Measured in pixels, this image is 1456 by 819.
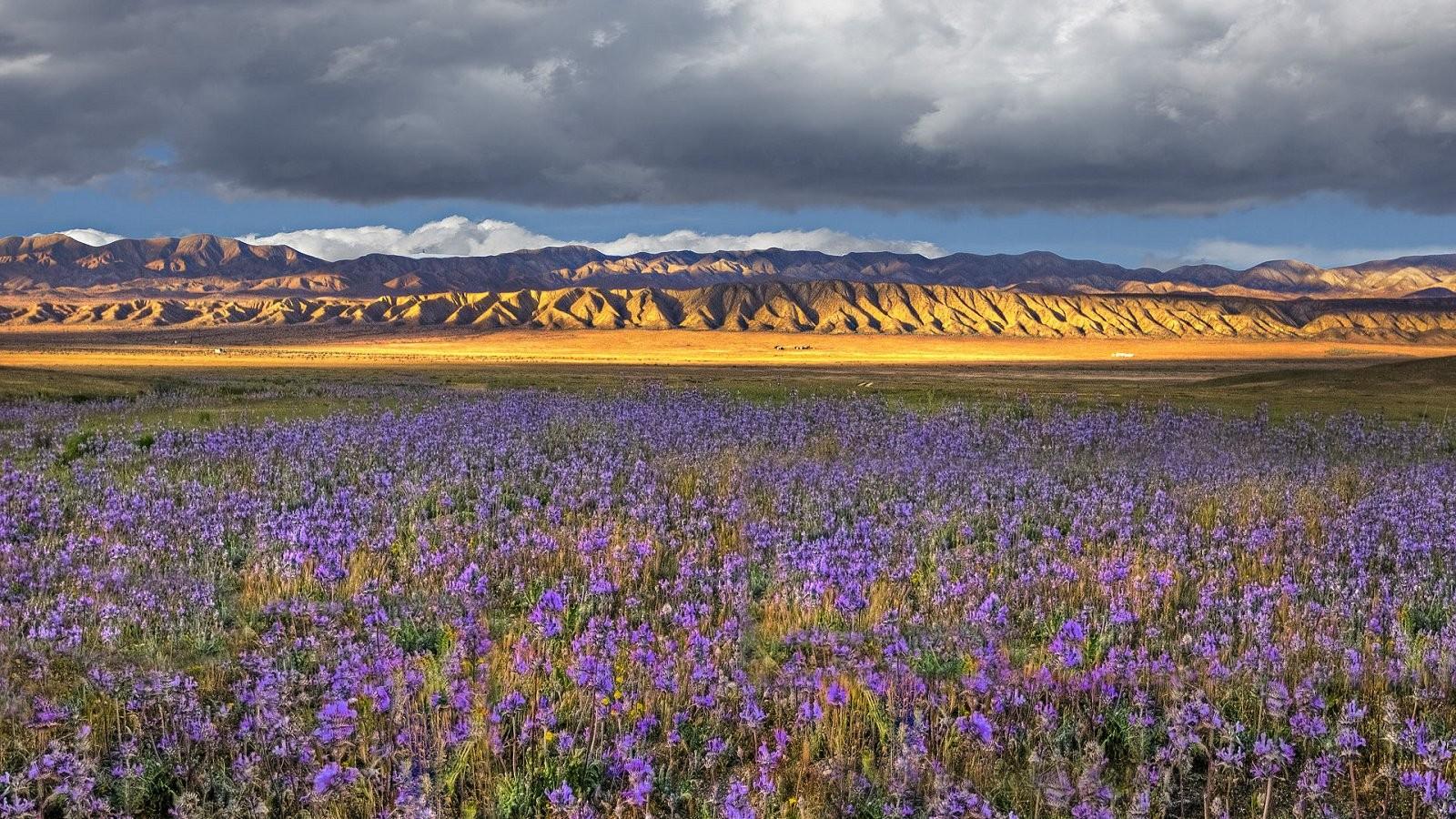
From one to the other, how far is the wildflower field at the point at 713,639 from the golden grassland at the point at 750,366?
1922cm

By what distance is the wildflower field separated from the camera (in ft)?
16.4

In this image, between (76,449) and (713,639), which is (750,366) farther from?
(713,639)

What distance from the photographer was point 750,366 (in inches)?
3563

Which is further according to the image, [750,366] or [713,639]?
[750,366]

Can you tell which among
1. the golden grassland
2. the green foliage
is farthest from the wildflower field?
the golden grassland

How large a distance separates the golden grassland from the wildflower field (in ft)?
63.1

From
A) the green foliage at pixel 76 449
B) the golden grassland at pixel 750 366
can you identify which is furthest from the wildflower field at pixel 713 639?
the golden grassland at pixel 750 366

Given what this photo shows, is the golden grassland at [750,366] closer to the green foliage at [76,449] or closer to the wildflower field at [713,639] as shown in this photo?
the green foliage at [76,449]

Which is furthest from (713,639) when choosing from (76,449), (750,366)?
(750,366)

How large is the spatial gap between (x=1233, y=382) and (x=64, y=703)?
54.4 metres

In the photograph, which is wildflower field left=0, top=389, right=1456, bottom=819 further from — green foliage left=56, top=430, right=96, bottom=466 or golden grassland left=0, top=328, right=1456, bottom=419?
golden grassland left=0, top=328, right=1456, bottom=419

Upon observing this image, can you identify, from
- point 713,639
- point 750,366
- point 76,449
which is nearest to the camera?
point 713,639

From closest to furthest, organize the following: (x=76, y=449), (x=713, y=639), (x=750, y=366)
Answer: (x=713, y=639) → (x=76, y=449) → (x=750, y=366)

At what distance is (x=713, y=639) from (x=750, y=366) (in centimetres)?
8374
